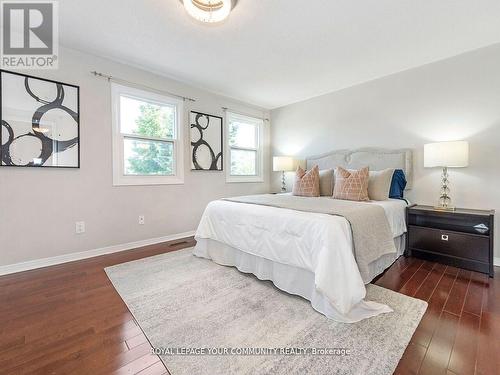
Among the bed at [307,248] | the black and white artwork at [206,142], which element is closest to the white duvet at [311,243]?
the bed at [307,248]

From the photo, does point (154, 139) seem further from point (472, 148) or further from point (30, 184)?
point (472, 148)

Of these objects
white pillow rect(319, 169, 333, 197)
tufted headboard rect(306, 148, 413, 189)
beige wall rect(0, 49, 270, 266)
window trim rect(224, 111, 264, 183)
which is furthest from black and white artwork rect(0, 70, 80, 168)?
tufted headboard rect(306, 148, 413, 189)

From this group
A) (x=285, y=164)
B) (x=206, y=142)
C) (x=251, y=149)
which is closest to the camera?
(x=206, y=142)

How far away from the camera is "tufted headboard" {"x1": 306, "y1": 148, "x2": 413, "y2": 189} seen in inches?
122

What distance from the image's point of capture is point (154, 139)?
329 cm

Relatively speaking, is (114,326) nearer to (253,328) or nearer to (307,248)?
(253,328)

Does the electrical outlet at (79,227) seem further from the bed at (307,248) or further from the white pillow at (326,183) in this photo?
the white pillow at (326,183)

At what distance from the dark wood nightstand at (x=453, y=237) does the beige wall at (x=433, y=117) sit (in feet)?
1.52

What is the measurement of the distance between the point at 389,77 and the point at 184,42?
9.03ft

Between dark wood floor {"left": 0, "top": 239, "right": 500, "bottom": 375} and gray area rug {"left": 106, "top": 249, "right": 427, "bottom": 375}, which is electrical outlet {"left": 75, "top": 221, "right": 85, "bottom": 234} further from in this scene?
gray area rug {"left": 106, "top": 249, "right": 427, "bottom": 375}

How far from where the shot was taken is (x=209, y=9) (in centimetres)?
191

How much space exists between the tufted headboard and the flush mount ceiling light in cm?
259

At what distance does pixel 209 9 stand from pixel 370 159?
2.78 metres

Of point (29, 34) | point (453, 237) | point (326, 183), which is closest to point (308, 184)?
point (326, 183)
